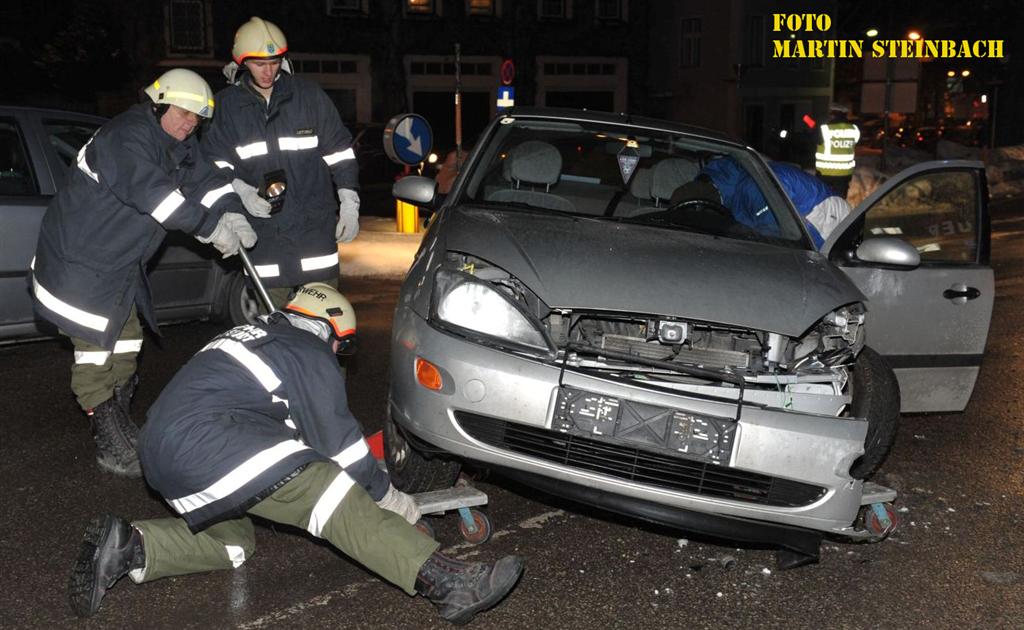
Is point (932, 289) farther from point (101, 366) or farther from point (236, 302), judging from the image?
point (236, 302)

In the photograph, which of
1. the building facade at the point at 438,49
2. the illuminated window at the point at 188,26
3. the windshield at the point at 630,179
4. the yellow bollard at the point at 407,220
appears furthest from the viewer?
the building facade at the point at 438,49

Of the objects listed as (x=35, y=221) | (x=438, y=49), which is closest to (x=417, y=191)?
(x=35, y=221)

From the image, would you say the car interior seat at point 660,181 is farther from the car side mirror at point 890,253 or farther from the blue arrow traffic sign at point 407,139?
the blue arrow traffic sign at point 407,139

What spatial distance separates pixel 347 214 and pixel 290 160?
0.45m

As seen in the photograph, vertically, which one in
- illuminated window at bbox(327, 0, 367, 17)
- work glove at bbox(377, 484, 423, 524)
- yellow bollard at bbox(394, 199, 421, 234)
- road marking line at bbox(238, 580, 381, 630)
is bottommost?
yellow bollard at bbox(394, 199, 421, 234)

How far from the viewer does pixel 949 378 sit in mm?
5176

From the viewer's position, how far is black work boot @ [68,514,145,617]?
347 centimetres

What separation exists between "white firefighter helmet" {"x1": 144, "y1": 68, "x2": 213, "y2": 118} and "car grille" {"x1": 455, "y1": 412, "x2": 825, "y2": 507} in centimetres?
194

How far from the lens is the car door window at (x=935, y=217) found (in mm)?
5172

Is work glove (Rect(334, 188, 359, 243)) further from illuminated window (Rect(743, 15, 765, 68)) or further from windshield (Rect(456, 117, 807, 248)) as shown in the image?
illuminated window (Rect(743, 15, 765, 68))

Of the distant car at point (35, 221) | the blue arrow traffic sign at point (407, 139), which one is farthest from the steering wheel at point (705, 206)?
the blue arrow traffic sign at point (407, 139)

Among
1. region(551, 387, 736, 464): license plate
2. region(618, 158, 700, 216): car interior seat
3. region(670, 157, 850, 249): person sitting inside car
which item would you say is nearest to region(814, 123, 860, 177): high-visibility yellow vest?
region(670, 157, 850, 249): person sitting inside car

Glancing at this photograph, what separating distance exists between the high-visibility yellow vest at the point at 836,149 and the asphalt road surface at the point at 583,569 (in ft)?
20.4

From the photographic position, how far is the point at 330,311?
3932 mm
